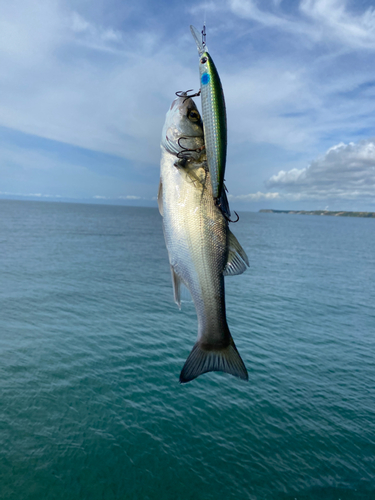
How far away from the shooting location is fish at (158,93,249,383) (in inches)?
138

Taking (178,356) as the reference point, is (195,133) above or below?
above

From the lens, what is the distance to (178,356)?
85.5 feet

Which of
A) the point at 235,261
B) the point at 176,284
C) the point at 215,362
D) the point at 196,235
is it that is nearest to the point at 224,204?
the point at 196,235

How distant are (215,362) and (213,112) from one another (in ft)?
8.87

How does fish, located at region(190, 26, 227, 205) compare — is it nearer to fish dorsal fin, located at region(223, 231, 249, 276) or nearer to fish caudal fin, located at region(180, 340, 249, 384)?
fish dorsal fin, located at region(223, 231, 249, 276)

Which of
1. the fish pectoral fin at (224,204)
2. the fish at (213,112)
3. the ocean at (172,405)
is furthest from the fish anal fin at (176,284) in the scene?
the ocean at (172,405)

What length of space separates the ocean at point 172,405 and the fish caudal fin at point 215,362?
14.3 meters

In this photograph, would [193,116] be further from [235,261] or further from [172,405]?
[172,405]

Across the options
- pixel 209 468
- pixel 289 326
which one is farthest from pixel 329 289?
pixel 209 468

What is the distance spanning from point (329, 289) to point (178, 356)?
32830 millimetres

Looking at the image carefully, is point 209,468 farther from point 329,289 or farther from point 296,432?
point 329,289

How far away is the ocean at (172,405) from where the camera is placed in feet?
51.3

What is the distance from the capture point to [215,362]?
4.02m

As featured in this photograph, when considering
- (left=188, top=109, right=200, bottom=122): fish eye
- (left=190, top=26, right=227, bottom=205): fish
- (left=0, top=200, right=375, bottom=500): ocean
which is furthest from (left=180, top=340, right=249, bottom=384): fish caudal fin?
(left=0, top=200, right=375, bottom=500): ocean
